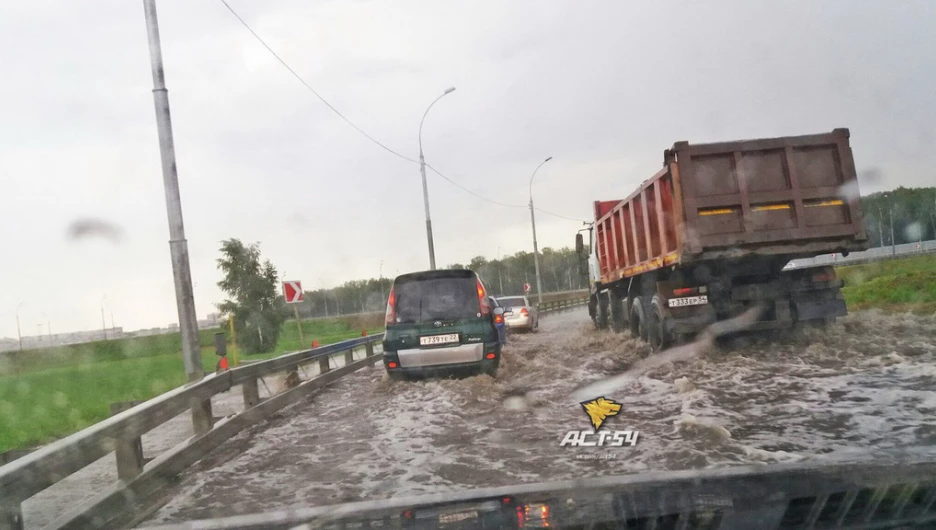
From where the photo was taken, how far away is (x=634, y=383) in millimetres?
10547

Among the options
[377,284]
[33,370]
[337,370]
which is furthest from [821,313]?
[33,370]

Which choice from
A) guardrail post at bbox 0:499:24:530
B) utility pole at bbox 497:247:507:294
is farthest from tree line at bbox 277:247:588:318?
guardrail post at bbox 0:499:24:530

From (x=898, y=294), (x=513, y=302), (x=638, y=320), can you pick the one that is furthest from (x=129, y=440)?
(x=898, y=294)

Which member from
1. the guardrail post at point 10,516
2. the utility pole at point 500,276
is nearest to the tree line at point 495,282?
the utility pole at point 500,276

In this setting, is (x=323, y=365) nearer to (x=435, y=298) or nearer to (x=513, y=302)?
(x=435, y=298)

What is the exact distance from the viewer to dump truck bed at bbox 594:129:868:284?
10.9 meters

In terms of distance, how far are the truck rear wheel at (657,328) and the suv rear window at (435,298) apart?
309 cm

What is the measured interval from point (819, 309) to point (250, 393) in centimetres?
827

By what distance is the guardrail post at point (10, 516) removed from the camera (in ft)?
14.2

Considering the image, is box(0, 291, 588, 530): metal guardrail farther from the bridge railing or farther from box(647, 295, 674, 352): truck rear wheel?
the bridge railing

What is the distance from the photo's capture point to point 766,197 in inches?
432

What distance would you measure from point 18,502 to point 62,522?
0.43 meters

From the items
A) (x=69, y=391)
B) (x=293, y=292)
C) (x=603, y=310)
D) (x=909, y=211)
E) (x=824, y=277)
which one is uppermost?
(x=909, y=211)

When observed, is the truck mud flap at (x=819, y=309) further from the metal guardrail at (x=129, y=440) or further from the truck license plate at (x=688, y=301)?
the metal guardrail at (x=129, y=440)
